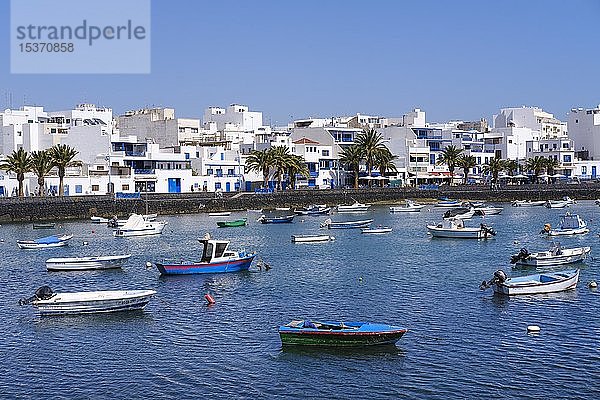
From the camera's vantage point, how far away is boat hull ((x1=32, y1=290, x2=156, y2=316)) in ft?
112

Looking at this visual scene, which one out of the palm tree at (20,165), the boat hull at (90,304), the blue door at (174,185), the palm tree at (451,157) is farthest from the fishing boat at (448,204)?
the boat hull at (90,304)

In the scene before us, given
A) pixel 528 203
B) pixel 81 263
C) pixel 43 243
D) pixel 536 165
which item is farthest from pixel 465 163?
pixel 81 263

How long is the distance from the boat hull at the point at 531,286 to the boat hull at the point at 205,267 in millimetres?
15796

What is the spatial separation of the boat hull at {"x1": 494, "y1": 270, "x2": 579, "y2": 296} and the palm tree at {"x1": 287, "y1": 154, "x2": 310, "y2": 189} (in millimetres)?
76254

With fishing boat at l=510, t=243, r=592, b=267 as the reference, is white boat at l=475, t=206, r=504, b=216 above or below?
above

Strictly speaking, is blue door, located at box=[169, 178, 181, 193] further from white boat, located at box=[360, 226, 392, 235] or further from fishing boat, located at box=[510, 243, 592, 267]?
fishing boat, located at box=[510, 243, 592, 267]

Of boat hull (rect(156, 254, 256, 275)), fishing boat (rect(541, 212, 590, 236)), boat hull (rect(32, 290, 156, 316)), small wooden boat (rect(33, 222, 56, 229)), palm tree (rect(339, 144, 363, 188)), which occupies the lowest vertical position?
boat hull (rect(32, 290, 156, 316))

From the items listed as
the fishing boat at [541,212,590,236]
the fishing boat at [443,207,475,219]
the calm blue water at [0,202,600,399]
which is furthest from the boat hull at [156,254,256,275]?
the fishing boat at [443,207,475,219]

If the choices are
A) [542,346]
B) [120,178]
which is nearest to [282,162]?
[120,178]

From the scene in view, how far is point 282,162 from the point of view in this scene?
111312 millimetres

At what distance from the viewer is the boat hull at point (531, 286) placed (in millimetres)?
36562

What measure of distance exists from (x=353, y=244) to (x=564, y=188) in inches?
2710

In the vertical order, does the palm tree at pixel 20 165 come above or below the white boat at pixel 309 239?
above

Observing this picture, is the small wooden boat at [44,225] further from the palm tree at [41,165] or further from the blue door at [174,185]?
the blue door at [174,185]
